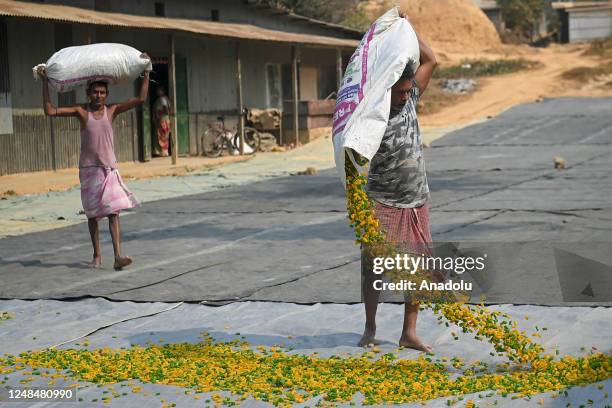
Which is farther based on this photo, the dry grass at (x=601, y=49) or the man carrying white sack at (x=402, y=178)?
the dry grass at (x=601, y=49)

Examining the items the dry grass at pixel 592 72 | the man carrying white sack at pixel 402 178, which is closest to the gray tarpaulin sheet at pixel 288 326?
the man carrying white sack at pixel 402 178

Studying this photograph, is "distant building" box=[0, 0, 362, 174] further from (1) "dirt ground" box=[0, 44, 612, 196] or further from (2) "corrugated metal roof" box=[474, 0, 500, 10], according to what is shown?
(2) "corrugated metal roof" box=[474, 0, 500, 10]

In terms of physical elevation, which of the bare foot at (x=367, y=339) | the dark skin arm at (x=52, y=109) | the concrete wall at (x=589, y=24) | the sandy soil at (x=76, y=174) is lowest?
the sandy soil at (x=76, y=174)

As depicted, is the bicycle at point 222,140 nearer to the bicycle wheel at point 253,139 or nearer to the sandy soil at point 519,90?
the bicycle wheel at point 253,139

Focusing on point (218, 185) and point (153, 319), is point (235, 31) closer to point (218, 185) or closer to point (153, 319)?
point (218, 185)

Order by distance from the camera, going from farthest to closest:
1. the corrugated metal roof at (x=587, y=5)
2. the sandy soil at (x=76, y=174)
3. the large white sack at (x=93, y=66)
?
the corrugated metal roof at (x=587, y=5)
the sandy soil at (x=76, y=174)
the large white sack at (x=93, y=66)

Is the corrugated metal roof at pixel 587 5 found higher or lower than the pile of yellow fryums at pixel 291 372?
higher

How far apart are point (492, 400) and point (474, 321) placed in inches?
34.3

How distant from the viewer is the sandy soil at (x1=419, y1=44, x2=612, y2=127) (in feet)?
103

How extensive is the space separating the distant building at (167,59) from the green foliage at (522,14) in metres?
27.4

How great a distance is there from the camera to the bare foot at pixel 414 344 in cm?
611

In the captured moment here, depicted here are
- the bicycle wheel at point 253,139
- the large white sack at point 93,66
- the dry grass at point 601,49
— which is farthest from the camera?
the dry grass at point 601,49

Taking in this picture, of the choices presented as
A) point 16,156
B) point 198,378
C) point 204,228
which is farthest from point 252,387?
point 16,156

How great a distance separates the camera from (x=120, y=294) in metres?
7.96
